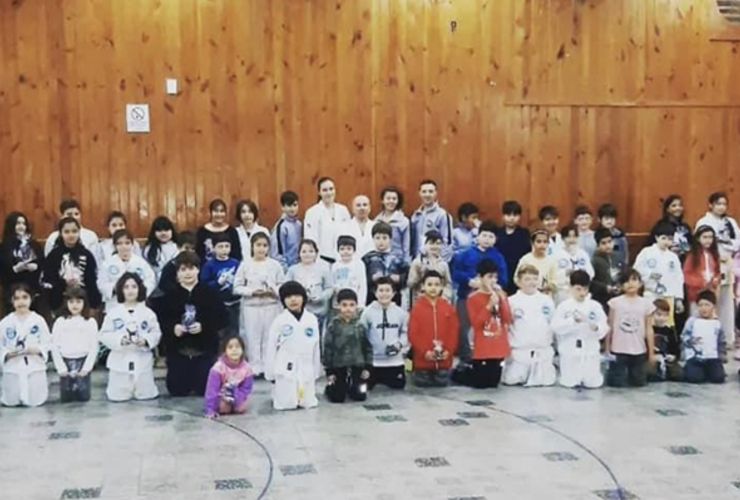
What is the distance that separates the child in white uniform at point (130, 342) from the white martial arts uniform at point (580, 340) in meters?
3.06

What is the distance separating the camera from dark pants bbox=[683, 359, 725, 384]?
7.27m

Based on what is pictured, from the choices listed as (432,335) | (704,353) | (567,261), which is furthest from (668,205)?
(432,335)

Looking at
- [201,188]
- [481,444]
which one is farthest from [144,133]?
[481,444]

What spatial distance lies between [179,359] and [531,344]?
2668mm

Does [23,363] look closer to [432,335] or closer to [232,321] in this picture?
Answer: [232,321]

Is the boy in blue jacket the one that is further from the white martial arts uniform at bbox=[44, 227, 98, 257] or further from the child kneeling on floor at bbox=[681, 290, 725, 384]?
the white martial arts uniform at bbox=[44, 227, 98, 257]

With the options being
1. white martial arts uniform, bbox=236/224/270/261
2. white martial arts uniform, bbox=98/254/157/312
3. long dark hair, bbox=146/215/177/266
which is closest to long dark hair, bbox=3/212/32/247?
white martial arts uniform, bbox=98/254/157/312

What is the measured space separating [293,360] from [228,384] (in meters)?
0.52

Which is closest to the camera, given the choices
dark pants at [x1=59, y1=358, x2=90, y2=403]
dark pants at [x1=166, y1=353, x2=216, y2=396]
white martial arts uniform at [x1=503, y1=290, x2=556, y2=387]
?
dark pants at [x1=59, y1=358, x2=90, y2=403]

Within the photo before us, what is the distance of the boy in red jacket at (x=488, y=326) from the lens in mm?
7168

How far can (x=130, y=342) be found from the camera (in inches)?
268

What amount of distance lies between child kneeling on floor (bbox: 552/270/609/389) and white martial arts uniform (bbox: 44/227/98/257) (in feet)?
12.9

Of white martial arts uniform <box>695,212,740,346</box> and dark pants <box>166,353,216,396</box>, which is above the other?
white martial arts uniform <box>695,212,740,346</box>

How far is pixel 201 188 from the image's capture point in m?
8.77
